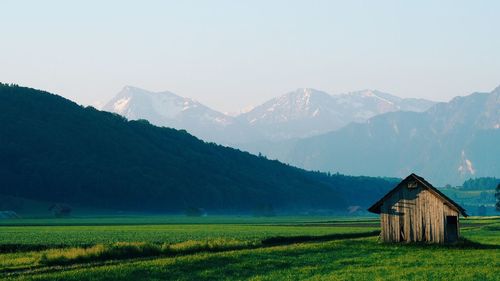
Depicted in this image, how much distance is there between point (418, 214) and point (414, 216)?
484 millimetres

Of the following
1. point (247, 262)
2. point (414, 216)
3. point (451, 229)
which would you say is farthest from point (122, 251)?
point (451, 229)

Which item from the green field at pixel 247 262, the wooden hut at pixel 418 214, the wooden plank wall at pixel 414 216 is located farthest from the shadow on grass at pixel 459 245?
the wooden plank wall at pixel 414 216

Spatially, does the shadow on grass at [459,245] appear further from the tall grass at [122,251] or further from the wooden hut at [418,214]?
the tall grass at [122,251]

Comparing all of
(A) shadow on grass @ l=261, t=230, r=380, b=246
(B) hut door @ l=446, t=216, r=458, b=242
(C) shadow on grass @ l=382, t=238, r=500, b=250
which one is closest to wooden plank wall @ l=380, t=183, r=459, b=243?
(B) hut door @ l=446, t=216, r=458, b=242

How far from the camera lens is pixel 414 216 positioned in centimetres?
8694

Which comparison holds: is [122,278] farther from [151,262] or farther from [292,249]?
[292,249]

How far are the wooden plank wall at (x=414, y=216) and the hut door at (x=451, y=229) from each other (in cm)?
51

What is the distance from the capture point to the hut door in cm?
8478

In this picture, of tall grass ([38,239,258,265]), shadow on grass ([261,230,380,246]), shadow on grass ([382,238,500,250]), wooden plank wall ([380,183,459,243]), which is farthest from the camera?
shadow on grass ([261,230,380,246])

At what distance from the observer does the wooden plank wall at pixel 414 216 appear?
85.4 m

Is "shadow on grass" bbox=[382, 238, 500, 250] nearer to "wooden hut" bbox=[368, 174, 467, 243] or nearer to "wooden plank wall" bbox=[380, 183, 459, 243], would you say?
"wooden hut" bbox=[368, 174, 467, 243]

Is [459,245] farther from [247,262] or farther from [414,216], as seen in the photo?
[247,262]

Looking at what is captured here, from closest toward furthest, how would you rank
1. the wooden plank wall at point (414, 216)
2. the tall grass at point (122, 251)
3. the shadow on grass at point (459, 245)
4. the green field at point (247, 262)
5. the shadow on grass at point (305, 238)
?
the green field at point (247, 262), the tall grass at point (122, 251), the shadow on grass at point (459, 245), the wooden plank wall at point (414, 216), the shadow on grass at point (305, 238)

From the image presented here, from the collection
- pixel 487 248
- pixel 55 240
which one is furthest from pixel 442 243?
pixel 55 240
